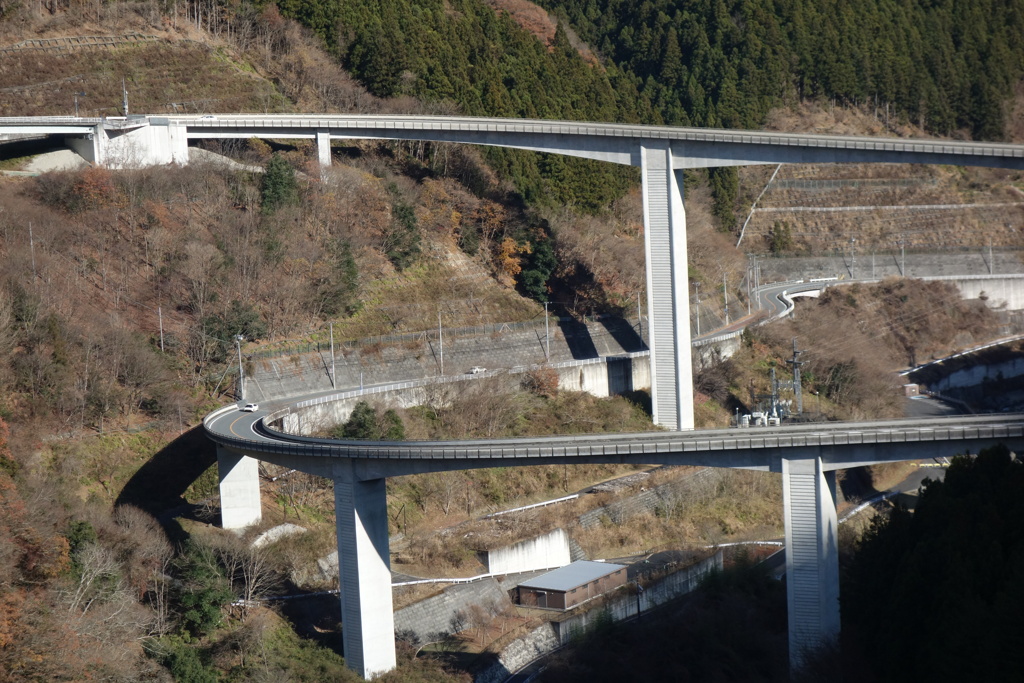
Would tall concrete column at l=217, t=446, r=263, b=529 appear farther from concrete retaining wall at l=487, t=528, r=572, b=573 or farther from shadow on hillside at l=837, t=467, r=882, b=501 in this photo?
shadow on hillside at l=837, t=467, r=882, b=501

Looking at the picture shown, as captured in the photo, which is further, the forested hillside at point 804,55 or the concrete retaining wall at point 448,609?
the forested hillside at point 804,55

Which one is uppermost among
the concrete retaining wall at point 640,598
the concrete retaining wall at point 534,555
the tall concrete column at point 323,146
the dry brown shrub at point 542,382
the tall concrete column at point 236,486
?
the tall concrete column at point 323,146

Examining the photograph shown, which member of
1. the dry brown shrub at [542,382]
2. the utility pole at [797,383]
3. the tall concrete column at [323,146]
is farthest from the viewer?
the tall concrete column at [323,146]

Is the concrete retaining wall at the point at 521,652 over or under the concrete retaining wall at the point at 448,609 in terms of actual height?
under

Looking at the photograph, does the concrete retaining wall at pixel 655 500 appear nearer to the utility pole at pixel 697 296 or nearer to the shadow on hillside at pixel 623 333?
the shadow on hillside at pixel 623 333

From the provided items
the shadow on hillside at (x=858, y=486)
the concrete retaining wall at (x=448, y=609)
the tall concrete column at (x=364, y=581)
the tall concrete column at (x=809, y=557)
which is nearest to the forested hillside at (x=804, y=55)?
the shadow on hillside at (x=858, y=486)

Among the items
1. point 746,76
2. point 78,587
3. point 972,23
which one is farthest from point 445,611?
point 972,23
